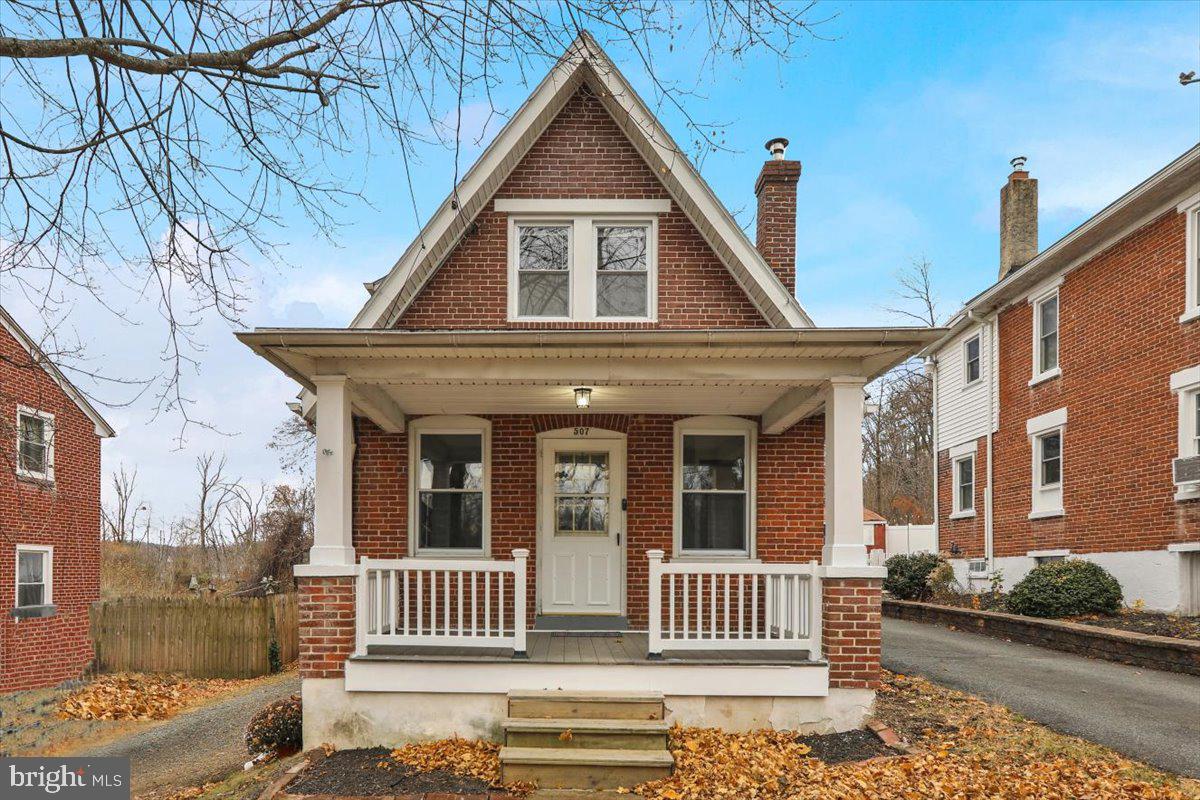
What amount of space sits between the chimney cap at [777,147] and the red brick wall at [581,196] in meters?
1.59

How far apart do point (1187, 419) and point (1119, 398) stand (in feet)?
4.91

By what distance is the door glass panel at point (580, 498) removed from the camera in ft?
30.4

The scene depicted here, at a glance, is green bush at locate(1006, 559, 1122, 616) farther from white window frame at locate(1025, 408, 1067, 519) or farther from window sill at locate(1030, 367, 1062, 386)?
window sill at locate(1030, 367, 1062, 386)

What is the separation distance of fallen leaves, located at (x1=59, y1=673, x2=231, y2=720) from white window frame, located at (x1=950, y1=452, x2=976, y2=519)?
14.9 metres

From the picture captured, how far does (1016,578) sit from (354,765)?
1320 cm

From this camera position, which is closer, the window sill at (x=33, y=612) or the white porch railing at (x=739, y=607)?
the white porch railing at (x=739, y=607)

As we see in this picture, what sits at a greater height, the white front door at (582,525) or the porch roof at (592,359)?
the porch roof at (592,359)

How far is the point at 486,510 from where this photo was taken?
916 cm

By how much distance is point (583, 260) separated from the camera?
9.15 meters

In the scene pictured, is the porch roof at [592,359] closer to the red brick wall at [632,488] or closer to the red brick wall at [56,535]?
the red brick wall at [632,488]

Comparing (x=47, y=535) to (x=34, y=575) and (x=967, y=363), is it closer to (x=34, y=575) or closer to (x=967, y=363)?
(x=34, y=575)

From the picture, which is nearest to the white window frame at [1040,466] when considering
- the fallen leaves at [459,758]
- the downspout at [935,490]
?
the downspout at [935,490]

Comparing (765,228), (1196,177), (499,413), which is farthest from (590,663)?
(1196,177)

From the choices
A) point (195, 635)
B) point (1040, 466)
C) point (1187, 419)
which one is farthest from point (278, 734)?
point (1040, 466)
